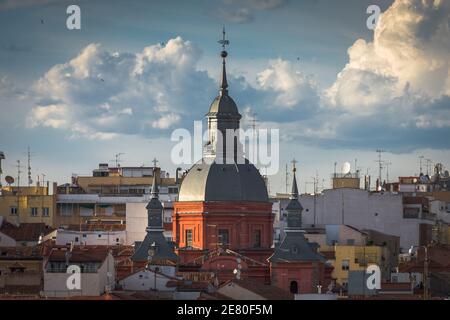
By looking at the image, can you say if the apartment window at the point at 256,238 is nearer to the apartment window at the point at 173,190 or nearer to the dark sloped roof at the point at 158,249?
the dark sloped roof at the point at 158,249

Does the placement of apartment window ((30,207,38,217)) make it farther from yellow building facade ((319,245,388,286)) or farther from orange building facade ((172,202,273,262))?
orange building facade ((172,202,273,262))

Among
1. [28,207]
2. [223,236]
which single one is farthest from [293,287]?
[28,207]

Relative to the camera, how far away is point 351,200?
522ft

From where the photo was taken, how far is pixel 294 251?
12988 cm

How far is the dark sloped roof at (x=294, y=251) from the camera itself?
129 metres

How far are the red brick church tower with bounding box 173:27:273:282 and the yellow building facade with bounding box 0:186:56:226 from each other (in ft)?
112

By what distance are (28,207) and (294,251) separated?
4308 cm

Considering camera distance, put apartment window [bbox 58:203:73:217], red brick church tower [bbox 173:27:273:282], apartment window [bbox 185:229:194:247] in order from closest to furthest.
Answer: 1. red brick church tower [bbox 173:27:273:282]
2. apartment window [bbox 185:229:194:247]
3. apartment window [bbox 58:203:73:217]

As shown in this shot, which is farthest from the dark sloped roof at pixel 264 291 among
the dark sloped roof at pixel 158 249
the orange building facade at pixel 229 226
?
the orange building facade at pixel 229 226

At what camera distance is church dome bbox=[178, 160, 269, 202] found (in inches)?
5266

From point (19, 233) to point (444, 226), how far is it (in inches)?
1464

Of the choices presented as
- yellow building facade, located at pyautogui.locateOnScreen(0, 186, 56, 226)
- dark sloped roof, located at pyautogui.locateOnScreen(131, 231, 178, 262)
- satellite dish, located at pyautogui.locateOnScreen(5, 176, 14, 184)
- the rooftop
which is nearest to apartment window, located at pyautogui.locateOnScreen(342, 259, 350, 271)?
dark sloped roof, located at pyautogui.locateOnScreen(131, 231, 178, 262)

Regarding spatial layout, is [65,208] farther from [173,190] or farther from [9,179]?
[173,190]
